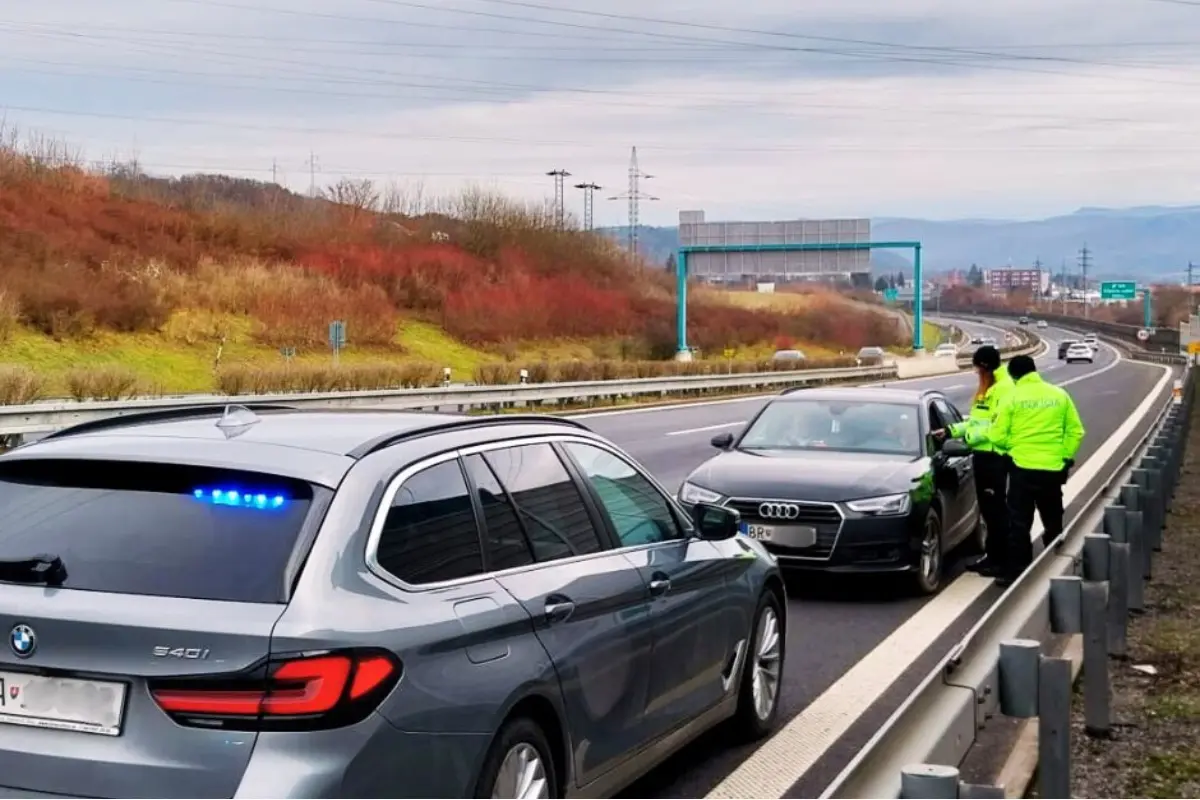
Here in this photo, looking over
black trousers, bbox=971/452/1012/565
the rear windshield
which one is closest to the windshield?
black trousers, bbox=971/452/1012/565

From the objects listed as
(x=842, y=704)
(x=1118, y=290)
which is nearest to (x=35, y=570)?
(x=842, y=704)

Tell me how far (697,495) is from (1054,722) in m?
5.81

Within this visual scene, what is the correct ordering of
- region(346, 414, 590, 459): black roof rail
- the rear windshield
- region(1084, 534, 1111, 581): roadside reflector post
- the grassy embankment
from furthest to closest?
the grassy embankment
region(1084, 534, 1111, 581): roadside reflector post
region(346, 414, 590, 459): black roof rail
the rear windshield

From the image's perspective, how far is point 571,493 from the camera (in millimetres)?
5359

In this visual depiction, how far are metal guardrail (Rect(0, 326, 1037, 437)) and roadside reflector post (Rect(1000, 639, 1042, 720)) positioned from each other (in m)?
2.96

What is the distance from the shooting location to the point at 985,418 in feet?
38.0

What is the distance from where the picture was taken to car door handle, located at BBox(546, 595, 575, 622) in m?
4.65

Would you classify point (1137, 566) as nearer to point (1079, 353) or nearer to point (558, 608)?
point (558, 608)

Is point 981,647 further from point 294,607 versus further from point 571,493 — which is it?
point 294,607

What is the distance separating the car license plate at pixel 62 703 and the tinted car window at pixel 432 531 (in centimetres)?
81

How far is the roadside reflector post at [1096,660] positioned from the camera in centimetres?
657

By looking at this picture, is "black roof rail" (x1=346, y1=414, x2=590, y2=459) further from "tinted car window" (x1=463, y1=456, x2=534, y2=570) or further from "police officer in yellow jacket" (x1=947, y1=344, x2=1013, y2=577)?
"police officer in yellow jacket" (x1=947, y1=344, x2=1013, y2=577)

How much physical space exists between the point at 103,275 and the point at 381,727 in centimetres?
4823

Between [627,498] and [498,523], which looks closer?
[498,523]
